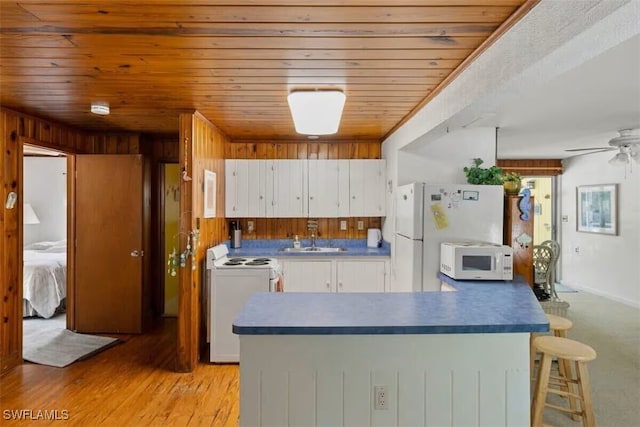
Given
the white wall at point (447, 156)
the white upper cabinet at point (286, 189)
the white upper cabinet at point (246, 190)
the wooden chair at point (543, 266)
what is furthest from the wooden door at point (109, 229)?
the wooden chair at point (543, 266)

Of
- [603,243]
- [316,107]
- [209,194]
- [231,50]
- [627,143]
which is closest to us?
[231,50]

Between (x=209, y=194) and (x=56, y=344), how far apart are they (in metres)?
2.22

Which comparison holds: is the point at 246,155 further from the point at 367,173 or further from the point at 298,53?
the point at 298,53

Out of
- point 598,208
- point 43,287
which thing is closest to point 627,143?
point 598,208

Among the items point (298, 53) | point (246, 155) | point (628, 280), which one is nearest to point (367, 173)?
point (246, 155)

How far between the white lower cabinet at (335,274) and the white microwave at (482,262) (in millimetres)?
1437

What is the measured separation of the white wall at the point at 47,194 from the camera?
21.1 feet

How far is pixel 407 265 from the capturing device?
11.6 feet

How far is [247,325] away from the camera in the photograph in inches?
68.6

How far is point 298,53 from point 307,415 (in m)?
1.86

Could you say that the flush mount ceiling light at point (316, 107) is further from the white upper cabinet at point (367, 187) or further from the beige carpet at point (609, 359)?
the beige carpet at point (609, 359)

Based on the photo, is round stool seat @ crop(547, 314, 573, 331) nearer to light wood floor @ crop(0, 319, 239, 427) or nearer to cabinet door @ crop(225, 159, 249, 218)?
light wood floor @ crop(0, 319, 239, 427)

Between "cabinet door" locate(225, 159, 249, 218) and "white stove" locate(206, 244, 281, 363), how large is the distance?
119 centimetres

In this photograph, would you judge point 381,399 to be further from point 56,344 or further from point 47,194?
point 47,194
